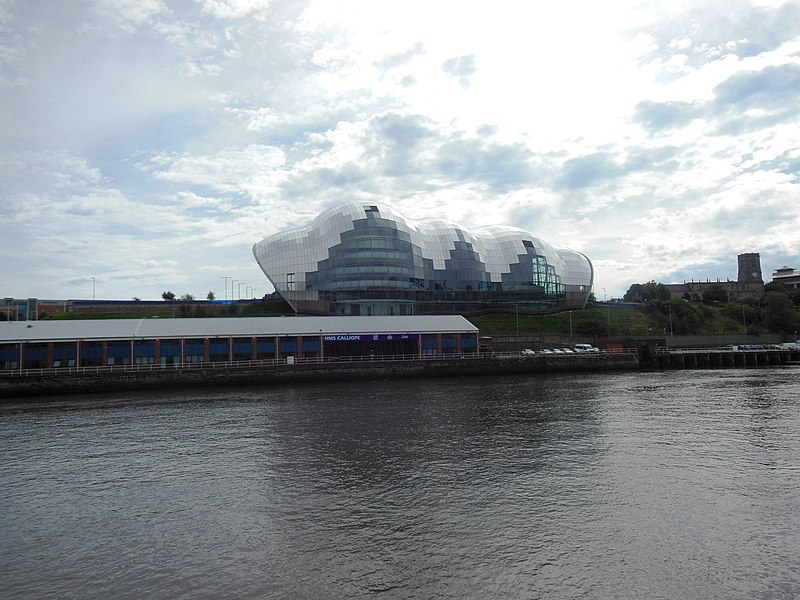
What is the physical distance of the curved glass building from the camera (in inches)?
3597

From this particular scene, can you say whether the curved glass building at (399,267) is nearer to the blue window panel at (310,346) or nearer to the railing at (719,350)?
the railing at (719,350)

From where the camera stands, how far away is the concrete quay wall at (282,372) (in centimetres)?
5000

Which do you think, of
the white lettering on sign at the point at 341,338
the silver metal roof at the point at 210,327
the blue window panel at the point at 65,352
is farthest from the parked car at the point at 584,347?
the blue window panel at the point at 65,352

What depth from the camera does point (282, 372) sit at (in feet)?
185

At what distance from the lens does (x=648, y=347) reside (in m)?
73.0

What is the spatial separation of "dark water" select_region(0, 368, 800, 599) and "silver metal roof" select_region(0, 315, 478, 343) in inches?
1017

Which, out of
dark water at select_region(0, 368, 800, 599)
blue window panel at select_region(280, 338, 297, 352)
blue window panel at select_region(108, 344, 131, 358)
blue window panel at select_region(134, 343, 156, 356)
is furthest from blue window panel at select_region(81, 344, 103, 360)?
dark water at select_region(0, 368, 800, 599)

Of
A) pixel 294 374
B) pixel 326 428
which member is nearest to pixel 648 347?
pixel 294 374

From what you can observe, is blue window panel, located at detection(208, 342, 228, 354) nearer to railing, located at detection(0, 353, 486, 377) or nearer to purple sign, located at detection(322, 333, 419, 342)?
railing, located at detection(0, 353, 486, 377)

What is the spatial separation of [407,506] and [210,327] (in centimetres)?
4931

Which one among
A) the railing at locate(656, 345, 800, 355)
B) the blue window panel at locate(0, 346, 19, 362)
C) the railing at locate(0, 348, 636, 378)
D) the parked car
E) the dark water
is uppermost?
the blue window panel at locate(0, 346, 19, 362)

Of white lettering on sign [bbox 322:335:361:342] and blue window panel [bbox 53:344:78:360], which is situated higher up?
white lettering on sign [bbox 322:335:361:342]

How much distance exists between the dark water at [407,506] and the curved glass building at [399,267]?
59.1 metres

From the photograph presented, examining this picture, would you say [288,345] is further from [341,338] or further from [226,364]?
[226,364]
